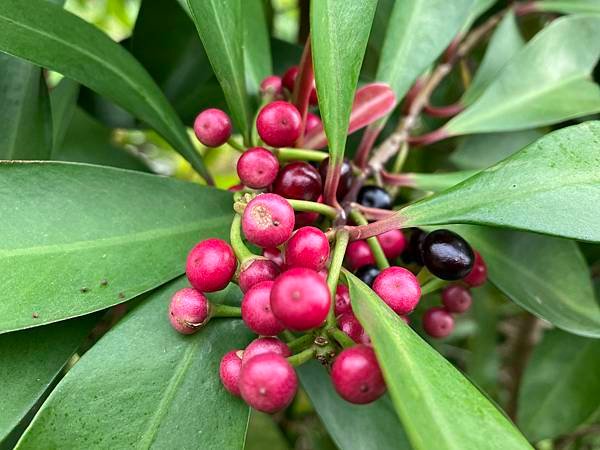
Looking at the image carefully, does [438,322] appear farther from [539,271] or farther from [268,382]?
[268,382]

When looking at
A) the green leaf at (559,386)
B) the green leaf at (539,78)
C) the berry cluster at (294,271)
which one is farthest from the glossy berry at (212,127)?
the green leaf at (559,386)

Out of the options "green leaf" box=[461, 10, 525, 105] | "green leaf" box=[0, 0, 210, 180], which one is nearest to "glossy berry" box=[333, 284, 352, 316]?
"green leaf" box=[0, 0, 210, 180]

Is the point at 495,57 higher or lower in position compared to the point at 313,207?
higher

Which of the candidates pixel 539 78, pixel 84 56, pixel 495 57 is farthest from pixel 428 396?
pixel 495 57

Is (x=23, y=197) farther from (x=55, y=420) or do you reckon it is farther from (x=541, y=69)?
(x=541, y=69)

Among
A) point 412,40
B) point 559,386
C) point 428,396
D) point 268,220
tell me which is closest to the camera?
point 428,396

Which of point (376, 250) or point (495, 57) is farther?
point (495, 57)
